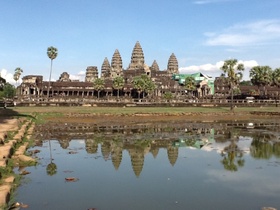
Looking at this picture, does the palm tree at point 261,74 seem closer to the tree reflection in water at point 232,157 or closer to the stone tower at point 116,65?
the stone tower at point 116,65

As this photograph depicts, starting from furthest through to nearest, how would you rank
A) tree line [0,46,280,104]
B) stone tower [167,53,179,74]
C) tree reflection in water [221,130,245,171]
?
stone tower [167,53,179,74], tree line [0,46,280,104], tree reflection in water [221,130,245,171]

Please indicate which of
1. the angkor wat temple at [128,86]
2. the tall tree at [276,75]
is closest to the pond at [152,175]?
the angkor wat temple at [128,86]

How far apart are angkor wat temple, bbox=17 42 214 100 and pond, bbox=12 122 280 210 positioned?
261ft

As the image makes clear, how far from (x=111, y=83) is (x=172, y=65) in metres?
58.6

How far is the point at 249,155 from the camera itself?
22000mm

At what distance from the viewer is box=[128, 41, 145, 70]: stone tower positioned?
163m

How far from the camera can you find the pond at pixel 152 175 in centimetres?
1255

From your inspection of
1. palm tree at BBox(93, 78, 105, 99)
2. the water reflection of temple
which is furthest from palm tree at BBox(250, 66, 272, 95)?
the water reflection of temple

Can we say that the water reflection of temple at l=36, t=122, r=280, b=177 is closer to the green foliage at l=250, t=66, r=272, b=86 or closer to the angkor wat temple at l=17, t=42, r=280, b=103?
the angkor wat temple at l=17, t=42, r=280, b=103

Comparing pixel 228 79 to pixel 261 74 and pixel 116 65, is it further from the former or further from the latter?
pixel 116 65

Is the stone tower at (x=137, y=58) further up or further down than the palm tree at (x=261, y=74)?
further up

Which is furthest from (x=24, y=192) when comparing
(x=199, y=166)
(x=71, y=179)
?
(x=199, y=166)

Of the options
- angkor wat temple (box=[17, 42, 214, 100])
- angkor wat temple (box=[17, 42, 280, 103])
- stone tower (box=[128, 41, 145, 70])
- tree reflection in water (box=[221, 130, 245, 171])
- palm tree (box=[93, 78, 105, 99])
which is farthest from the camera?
stone tower (box=[128, 41, 145, 70])

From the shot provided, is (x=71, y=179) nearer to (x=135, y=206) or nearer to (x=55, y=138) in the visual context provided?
(x=135, y=206)
